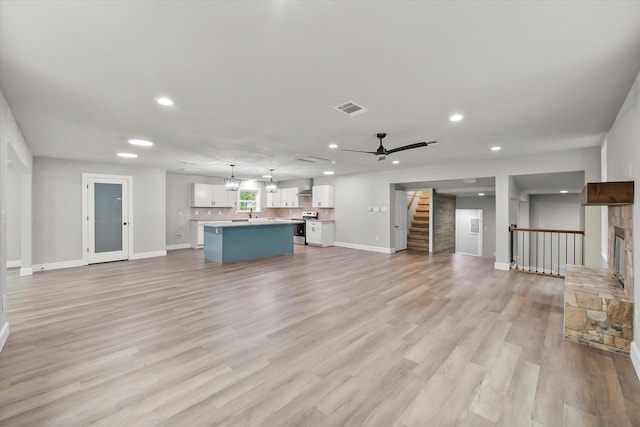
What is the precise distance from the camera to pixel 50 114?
3412 mm

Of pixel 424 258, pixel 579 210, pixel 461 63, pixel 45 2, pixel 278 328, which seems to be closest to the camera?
pixel 45 2

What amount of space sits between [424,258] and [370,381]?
19.2 ft

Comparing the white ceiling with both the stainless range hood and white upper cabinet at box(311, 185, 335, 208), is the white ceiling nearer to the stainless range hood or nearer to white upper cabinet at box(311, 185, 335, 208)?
white upper cabinet at box(311, 185, 335, 208)

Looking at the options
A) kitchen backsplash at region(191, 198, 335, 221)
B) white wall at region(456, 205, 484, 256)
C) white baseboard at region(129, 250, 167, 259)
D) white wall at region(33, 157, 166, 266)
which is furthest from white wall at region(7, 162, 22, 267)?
white wall at region(456, 205, 484, 256)

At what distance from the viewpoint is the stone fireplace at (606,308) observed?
2672 mm

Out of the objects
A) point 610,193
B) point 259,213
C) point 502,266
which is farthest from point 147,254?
point 610,193

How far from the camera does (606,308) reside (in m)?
2.74

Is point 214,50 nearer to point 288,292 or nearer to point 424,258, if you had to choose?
point 288,292

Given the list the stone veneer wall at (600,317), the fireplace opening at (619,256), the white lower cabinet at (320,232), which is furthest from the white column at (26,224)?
the fireplace opening at (619,256)

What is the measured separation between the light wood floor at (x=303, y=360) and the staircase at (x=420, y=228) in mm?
4528

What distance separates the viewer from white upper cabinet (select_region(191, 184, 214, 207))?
30.4ft

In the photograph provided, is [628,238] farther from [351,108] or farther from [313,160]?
[313,160]

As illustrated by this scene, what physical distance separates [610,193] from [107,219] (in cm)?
929

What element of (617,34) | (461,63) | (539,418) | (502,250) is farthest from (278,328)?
(502,250)
